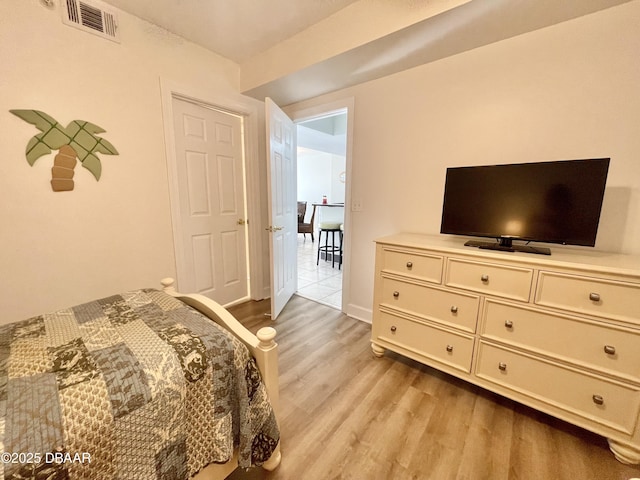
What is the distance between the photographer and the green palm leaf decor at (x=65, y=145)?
1660 mm

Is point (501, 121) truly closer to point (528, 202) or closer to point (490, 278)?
point (528, 202)

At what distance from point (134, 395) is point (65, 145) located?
188 cm

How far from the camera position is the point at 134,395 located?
2.59 feet

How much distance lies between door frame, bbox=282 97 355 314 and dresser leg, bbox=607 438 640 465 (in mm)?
1926

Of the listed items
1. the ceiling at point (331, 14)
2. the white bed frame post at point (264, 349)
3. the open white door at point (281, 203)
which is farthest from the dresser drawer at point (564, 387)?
the ceiling at point (331, 14)

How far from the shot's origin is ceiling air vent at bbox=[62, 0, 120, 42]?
1709mm

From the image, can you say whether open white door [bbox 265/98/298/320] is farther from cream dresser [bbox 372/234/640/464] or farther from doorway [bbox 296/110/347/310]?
cream dresser [bbox 372/234/640/464]

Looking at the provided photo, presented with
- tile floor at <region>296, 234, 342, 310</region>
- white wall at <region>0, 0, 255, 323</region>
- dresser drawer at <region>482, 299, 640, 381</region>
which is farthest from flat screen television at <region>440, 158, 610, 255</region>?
white wall at <region>0, 0, 255, 323</region>

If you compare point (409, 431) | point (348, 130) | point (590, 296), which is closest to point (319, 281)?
point (348, 130)

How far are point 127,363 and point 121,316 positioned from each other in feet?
1.41

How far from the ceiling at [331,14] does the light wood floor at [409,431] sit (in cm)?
232

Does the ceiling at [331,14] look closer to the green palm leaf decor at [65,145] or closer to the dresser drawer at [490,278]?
the green palm leaf decor at [65,145]

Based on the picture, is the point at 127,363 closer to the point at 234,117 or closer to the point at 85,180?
the point at 85,180

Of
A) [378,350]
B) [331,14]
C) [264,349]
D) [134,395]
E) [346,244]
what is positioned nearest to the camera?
[134,395]
